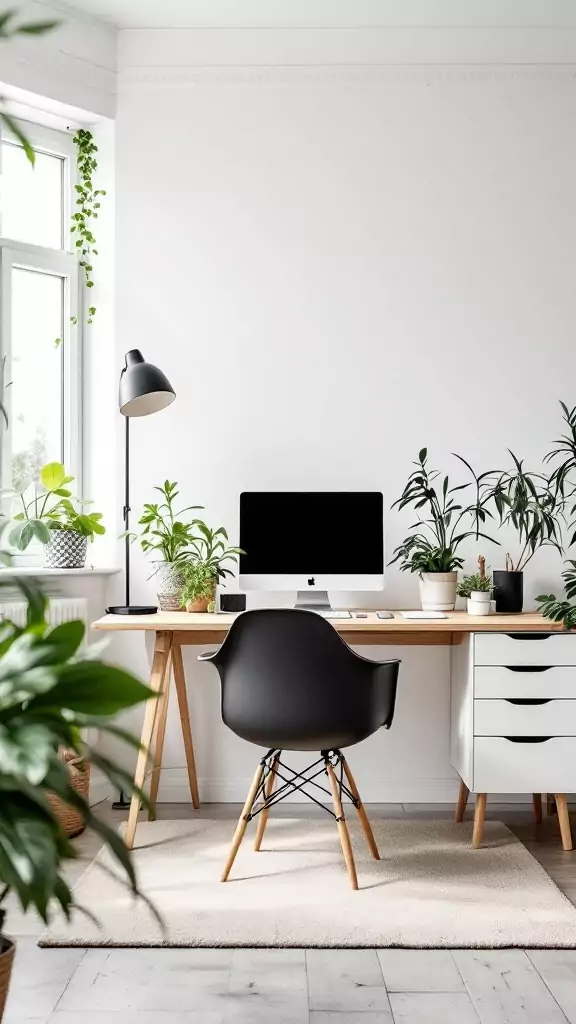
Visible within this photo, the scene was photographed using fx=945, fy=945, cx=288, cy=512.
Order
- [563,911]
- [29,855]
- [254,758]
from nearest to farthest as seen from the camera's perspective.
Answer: [29,855] < [563,911] < [254,758]

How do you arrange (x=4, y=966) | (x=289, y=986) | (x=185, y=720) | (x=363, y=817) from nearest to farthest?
(x=4, y=966) < (x=289, y=986) < (x=363, y=817) < (x=185, y=720)

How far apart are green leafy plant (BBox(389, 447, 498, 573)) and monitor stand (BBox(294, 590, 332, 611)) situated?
32cm

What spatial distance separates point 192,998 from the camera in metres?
2.07

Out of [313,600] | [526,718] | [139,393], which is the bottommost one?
[526,718]

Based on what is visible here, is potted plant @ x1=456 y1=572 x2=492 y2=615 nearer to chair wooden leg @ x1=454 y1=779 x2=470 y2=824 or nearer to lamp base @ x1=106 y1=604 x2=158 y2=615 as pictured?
chair wooden leg @ x1=454 y1=779 x2=470 y2=824

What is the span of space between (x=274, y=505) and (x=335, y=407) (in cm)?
51

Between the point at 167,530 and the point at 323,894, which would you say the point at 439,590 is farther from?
the point at 323,894

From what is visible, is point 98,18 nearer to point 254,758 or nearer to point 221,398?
point 221,398

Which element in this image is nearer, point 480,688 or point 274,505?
point 480,688

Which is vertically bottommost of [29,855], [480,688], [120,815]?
[120,815]

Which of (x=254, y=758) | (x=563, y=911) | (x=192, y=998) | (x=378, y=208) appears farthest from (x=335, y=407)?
(x=192, y=998)

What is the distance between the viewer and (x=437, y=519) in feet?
11.6

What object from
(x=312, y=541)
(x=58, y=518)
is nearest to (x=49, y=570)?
(x=58, y=518)

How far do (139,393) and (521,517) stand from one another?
139cm
